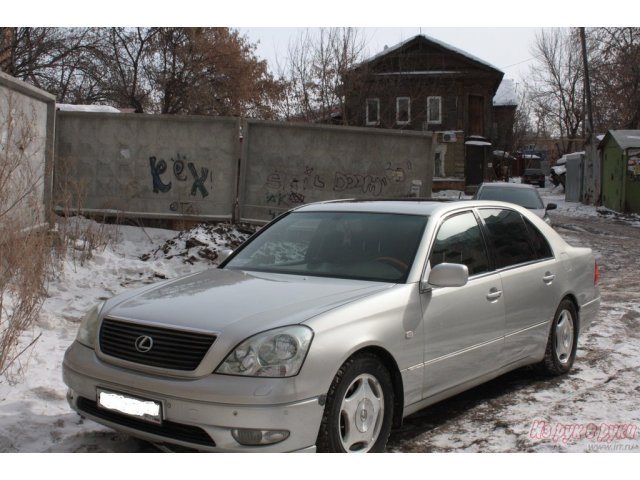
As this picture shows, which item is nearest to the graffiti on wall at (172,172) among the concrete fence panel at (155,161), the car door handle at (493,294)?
the concrete fence panel at (155,161)

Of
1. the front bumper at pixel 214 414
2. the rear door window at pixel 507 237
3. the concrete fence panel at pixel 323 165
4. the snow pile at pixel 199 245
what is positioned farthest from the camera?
the concrete fence panel at pixel 323 165

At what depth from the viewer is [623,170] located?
80.8ft

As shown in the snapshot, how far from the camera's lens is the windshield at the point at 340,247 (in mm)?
4273

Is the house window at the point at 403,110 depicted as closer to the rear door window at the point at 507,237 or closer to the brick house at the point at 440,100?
the brick house at the point at 440,100

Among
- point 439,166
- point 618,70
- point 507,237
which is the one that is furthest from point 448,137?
point 507,237

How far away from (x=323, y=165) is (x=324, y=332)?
33.0 feet

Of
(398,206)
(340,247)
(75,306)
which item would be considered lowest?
(75,306)

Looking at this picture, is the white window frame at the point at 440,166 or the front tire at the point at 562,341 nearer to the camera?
the front tire at the point at 562,341

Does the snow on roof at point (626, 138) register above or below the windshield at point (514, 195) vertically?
above

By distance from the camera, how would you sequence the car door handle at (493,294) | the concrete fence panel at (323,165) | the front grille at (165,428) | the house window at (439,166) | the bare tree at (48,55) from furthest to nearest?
the house window at (439,166) → the bare tree at (48,55) → the concrete fence panel at (323,165) → the car door handle at (493,294) → the front grille at (165,428)

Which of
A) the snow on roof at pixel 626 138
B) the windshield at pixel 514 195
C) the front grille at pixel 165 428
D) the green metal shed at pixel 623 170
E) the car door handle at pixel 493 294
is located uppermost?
the snow on roof at pixel 626 138

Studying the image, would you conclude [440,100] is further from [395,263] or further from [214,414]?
[214,414]

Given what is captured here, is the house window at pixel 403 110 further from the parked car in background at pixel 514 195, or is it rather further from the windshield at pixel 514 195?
the windshield at pixel 514 195

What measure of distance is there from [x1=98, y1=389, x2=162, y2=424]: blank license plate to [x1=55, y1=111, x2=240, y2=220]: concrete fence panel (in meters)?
9.23
